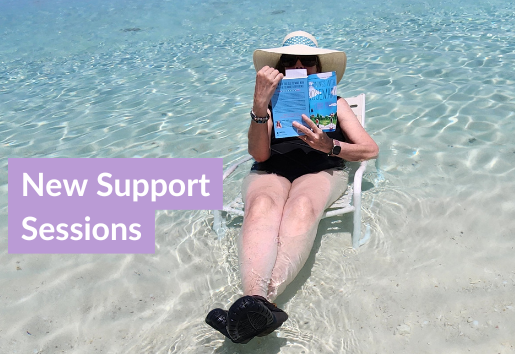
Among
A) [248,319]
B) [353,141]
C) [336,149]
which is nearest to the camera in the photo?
[248,319]

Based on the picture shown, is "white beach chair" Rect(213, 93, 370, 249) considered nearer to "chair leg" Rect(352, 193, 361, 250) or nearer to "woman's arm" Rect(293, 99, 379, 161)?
"chair leg" Rect(352, 193, 361, 250)

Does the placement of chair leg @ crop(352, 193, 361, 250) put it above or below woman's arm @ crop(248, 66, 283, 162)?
below

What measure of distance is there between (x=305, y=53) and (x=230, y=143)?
1.93 meters

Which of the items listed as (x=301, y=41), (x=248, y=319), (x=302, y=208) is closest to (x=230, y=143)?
(x=301, y=41)

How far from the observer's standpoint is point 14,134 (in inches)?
220

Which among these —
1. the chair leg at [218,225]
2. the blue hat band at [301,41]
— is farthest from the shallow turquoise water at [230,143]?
the blue hat band at [301,41]

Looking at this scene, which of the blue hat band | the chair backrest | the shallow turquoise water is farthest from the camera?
the chair backrest

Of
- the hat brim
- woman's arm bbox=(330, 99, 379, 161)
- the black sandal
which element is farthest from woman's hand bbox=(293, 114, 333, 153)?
the black sandal

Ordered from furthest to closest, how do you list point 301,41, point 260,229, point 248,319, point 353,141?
point 301,41, point 353,141, point 260,229, point 248,319

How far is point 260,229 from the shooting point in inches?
99.2

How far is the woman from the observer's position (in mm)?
2102

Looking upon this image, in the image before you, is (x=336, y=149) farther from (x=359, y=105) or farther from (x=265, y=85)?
(x=359, y=105)

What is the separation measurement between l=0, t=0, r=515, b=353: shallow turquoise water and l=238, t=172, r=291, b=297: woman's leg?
353 millimetres

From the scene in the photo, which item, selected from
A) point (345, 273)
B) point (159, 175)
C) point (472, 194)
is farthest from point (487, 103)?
point (159, 175)
